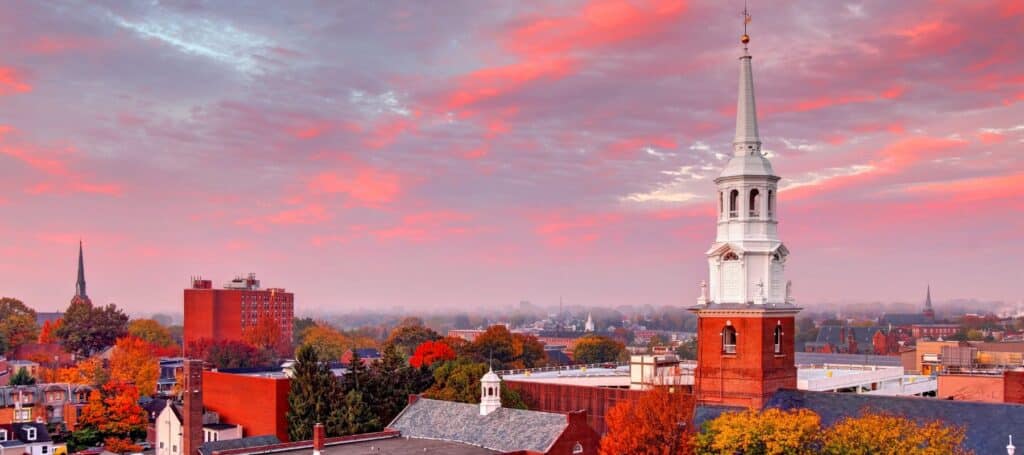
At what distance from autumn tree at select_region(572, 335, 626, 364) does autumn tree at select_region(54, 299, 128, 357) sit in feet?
262

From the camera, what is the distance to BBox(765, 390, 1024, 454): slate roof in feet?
149

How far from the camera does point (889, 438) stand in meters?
42.6

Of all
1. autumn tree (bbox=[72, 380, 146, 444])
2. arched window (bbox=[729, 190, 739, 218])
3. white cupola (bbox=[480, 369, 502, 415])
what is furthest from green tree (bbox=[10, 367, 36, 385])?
arched window (bbox=[729, 190, 739, 218])

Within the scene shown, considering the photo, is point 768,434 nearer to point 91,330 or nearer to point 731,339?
point 731,339

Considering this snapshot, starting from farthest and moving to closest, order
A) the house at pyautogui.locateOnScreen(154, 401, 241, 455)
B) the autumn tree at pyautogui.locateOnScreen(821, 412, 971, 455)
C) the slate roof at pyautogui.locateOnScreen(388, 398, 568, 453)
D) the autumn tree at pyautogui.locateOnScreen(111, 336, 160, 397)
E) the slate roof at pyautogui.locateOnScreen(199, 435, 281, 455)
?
the autumn tree at pyautogui.locateOnScreen(111, 336, 160, 397) < the house at pyautogui.locateOnScreen(154, 401, 241, 455) < the slate roof at pyautogui.locateOnScreen(199, 435, 281, 455) < the slate roof at pyautogui.locateOnScreen(388, 398, 568, 453) < the autumn tree at pyautogui.locateOnScreen(821, 412, 971, 455)

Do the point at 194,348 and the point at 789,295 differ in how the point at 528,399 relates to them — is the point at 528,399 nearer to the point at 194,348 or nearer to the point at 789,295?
the point at 789,295

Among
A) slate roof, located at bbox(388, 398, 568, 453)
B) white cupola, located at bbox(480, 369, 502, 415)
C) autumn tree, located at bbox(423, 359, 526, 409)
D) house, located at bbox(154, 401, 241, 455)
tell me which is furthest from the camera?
house, located at bbox(154, 401, 241, 455)

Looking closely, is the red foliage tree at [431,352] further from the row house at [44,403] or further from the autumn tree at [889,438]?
the autumn tree at [889,438]

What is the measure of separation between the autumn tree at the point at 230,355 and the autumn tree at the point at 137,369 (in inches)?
800

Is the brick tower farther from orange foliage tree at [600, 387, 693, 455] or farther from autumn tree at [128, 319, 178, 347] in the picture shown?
autumn tree at [128, 319, 178, 347]

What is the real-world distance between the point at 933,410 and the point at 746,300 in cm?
1102

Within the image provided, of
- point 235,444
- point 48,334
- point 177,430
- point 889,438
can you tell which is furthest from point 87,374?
point 889,438

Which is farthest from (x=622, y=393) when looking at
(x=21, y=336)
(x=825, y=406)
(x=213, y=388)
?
(x=21, y=336)

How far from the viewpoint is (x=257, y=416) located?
76.8m
